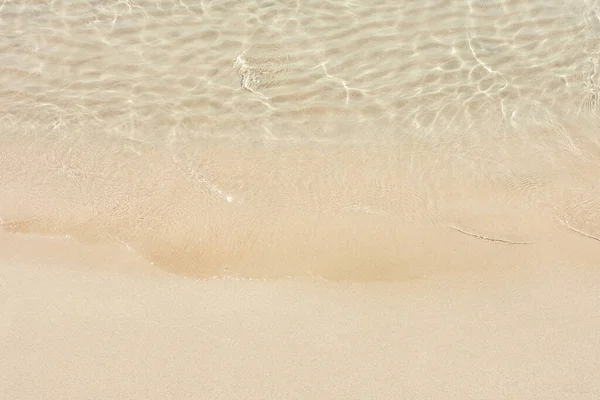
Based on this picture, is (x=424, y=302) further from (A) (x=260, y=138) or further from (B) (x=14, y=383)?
(B) (x=14, y=383)

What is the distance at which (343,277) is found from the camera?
11.8 ft

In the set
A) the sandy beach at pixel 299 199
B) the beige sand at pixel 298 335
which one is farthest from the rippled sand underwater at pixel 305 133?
the beige sand at pixel 298 335

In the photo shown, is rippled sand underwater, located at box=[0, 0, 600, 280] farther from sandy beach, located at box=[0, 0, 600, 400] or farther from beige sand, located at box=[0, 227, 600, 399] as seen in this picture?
beige sand, located at box=[0, 227, 600, 399]

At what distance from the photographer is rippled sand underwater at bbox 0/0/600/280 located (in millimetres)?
3842

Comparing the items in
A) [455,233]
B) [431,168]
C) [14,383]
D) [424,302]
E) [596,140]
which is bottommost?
[14,383]

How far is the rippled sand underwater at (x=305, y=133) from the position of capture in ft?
12.6

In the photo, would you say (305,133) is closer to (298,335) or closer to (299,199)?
(299,199)

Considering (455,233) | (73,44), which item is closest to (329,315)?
(455,233)

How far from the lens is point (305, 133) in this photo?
4.65m

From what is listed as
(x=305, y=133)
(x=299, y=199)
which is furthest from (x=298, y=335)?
(x=305, y=133)

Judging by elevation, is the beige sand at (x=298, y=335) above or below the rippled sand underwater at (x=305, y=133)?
below

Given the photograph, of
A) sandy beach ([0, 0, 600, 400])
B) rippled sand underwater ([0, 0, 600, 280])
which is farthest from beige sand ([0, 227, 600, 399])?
rippled sand underwater ([0, 0, 600, 280])

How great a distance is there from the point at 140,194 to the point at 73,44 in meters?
2.40

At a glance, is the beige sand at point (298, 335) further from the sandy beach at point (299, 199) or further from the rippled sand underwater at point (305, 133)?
the rippled sand underwater at point (305, 133)
